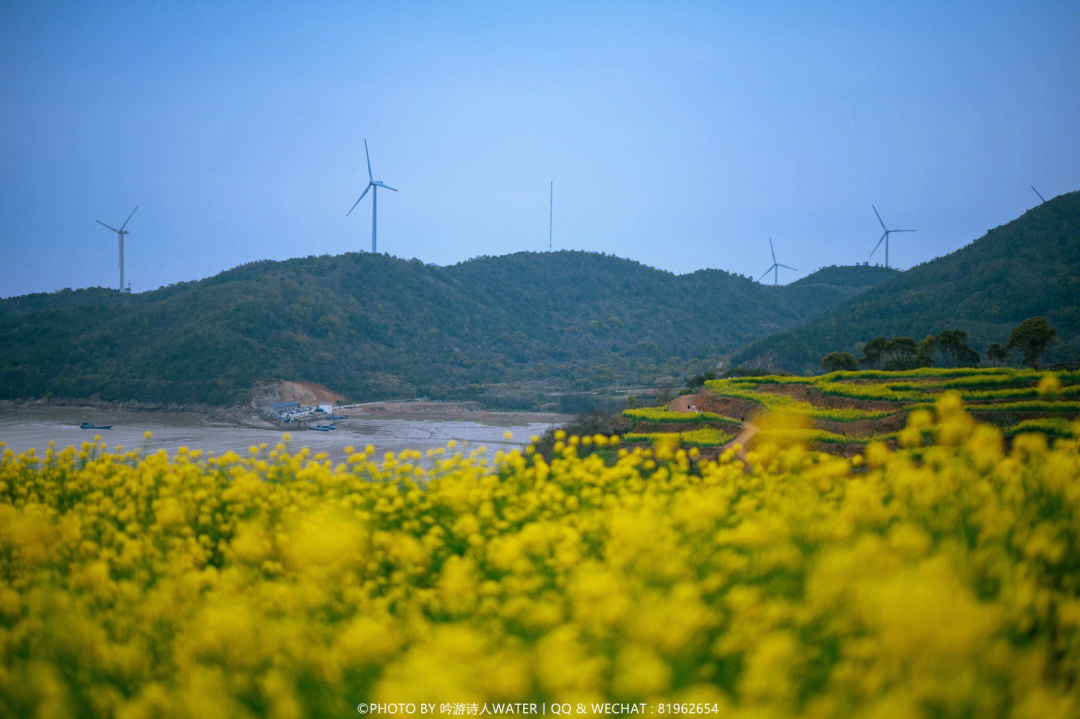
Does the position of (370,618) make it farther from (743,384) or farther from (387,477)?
(743,384)

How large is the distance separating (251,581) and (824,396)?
13034 millimetres

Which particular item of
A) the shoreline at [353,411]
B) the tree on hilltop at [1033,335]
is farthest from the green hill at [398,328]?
the tree on hilltop at [1033,335]

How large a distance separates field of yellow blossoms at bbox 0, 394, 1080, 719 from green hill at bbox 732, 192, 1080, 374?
39.4 m

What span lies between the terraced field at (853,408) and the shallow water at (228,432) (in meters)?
7.92

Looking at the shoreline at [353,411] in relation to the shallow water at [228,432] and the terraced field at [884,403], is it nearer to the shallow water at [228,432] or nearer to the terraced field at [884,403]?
the shallow water at [228,432]

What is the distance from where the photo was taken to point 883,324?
154 ft

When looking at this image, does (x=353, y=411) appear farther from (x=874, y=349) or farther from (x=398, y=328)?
(x=874, y=349)

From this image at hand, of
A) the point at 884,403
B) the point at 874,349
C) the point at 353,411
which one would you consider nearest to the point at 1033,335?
the point at 874,349

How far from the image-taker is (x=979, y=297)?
4431 centimetres

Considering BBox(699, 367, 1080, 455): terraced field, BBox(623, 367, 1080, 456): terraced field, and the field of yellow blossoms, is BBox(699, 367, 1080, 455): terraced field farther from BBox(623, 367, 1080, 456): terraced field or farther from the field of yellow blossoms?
the field of yellow blossoms

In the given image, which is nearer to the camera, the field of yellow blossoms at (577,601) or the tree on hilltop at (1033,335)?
the field of yellow blossoms at (577,601)

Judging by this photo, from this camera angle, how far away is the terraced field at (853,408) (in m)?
10.2

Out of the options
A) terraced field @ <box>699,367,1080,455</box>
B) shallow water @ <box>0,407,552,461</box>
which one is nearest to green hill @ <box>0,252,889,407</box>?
shallow water @ <box>0,407,552,461</box>

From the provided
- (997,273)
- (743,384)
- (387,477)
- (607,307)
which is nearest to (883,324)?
(997,273)
